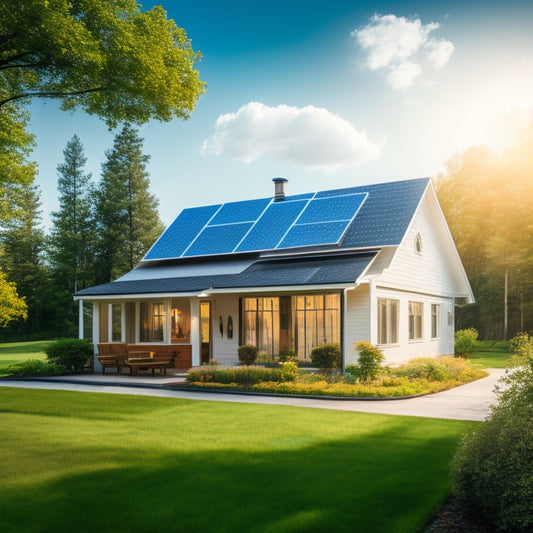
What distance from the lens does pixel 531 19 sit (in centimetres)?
2688

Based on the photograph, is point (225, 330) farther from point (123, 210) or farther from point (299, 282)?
point (123, 210)

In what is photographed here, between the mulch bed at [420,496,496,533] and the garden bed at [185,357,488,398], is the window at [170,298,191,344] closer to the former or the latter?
the garden bed at [185,357,488,398]

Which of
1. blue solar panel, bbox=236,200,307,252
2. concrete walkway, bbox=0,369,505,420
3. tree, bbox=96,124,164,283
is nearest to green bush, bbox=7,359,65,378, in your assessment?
concrete walkway, bbox=0,369,505,420

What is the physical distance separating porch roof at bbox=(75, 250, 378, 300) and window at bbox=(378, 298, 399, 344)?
1.68 m

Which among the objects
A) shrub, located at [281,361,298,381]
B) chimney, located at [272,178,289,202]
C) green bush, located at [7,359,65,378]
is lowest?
green bush, located at [7,359,65,378]

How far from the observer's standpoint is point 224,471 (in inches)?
268

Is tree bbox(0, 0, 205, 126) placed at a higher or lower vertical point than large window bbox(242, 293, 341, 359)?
higher

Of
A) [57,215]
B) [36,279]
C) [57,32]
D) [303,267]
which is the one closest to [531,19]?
[303,267]

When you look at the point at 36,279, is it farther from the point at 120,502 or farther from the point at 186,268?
the point at 120,502

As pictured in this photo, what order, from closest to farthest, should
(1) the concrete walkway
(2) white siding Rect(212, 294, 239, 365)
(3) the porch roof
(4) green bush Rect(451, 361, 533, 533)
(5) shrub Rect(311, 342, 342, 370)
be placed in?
1. (4) green bush Rect(451, 361, 533, 533)
2. (1) the concrete walkway
3. (5) shrub Rect(311, 342, 342, 370)
4. (3) the porch roof
5. (2) white siding Rect(212, 294, 239, 365)

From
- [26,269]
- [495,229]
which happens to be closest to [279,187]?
[495,229]

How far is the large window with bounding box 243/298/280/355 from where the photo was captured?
19422 mm

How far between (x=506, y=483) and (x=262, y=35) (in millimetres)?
20999

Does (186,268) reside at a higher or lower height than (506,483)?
higher
